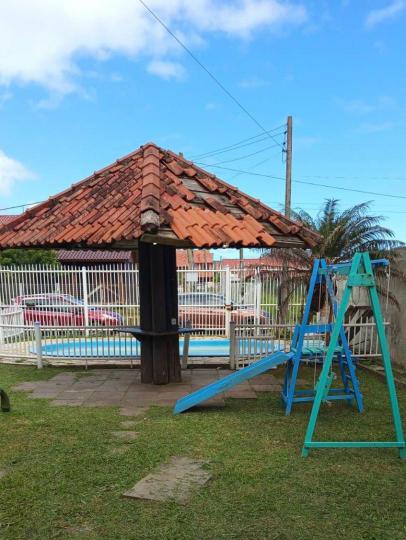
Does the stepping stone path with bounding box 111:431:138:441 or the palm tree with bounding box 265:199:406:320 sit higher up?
the palm tree with bounding box 265:199:406:320

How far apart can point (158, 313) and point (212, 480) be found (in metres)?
3.67

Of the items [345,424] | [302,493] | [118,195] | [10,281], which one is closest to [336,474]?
[302,493]

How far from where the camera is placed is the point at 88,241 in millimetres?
5816

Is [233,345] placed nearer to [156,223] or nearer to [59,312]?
[156,223]

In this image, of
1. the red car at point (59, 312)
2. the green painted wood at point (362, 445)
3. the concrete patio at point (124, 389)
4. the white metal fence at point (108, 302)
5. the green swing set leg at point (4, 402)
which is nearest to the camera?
the green painted wood at point (362, 445)

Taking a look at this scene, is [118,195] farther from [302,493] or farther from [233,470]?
[302,493]

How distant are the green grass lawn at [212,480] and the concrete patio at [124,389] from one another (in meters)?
0.53

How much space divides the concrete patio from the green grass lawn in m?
0.53

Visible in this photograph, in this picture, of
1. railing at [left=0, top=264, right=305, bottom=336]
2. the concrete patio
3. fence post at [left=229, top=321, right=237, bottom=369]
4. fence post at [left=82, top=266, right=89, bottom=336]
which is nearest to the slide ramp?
the concrete patio

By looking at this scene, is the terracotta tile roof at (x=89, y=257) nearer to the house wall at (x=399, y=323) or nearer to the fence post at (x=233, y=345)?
the fence post at (x=233, y=345)

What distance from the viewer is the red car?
37.3 feet

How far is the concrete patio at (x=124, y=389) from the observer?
6379 millimetres

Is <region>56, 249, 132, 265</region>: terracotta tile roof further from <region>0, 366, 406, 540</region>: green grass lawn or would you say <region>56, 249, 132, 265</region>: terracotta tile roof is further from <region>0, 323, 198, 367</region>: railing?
<region>0, 366, 406, 540</region>: green grass lawn

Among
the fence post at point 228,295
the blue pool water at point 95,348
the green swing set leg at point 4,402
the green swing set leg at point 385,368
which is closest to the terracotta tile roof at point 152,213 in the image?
the green swing set leg at point 385,368
